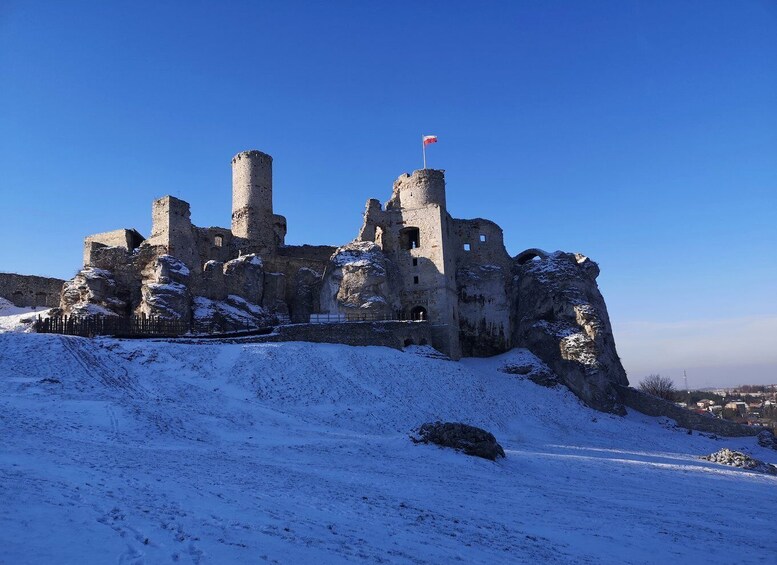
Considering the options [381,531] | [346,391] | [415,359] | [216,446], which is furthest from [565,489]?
[415,359]

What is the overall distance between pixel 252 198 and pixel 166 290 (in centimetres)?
1651

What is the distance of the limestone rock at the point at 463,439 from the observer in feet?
59.6

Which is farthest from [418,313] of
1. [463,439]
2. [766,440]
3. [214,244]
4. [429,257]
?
[463,439]

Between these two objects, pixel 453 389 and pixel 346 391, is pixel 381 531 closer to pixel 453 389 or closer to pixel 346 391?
pixel 346 391

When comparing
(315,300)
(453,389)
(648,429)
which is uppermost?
(315,300)

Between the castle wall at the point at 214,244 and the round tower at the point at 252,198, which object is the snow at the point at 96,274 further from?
the round tower at the point at 252,198

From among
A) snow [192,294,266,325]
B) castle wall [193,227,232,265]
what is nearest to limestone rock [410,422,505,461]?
snow [192,294,266,325]

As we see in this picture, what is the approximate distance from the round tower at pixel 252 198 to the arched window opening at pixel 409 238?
36.1ft

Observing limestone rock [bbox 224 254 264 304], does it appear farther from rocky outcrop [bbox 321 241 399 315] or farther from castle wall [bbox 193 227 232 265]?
castle wall [bbox 193 227 232 265]

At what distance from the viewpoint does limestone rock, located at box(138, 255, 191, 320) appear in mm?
35406

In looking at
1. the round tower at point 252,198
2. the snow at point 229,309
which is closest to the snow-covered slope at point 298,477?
the snow at point 229,309

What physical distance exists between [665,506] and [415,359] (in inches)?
843

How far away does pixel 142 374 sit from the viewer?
24.4 meters

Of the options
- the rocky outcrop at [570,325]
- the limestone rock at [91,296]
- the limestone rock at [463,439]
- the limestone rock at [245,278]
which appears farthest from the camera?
the limestone rock at [245,278]
